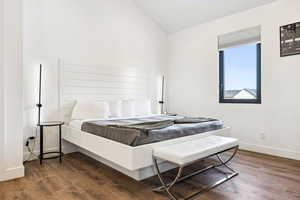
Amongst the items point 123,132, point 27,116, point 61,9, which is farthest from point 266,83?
point 27,116

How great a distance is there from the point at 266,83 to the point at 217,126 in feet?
4.07

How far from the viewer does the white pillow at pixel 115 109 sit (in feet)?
12.4

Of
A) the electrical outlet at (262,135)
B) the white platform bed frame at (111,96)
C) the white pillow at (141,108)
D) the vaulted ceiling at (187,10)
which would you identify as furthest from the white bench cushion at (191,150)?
the vaulted ceiling at (187,10)

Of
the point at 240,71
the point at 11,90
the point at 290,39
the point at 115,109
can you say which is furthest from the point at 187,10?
the point at 11,90

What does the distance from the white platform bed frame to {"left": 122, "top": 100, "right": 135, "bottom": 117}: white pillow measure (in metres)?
0.27

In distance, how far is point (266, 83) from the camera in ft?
11.2

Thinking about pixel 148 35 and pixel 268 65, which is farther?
pixel 148 35

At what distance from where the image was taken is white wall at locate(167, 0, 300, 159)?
125 inches

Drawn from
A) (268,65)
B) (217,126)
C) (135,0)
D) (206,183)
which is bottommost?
(206,183)

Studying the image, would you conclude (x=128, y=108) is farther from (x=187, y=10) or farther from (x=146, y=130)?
(x=187, y=10)

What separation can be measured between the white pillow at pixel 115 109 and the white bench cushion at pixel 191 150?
70.3 inches

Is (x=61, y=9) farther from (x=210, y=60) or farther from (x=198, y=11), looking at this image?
(x=210, y=60)

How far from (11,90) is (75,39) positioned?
5.17 feet

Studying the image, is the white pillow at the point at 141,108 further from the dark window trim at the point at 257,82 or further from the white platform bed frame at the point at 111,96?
the dark window trim at the point at 257,82
